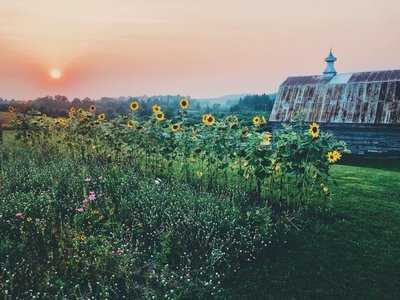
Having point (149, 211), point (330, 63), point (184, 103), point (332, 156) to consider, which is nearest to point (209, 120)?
point (184, 103)

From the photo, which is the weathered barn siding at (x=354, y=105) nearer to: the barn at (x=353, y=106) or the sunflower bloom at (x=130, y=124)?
the barn at (x=353, y=106)

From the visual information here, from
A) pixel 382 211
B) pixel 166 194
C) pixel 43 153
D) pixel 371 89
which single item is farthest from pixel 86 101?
pixel 382 211

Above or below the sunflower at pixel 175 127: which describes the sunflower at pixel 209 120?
A: above

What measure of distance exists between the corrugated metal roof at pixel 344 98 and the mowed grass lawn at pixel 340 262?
39.3 feet

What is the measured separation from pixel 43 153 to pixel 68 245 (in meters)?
6.90

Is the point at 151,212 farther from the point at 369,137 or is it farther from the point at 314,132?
the point at 369,137

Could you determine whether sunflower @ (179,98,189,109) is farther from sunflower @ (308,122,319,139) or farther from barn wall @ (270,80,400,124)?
barn wall @ (270,80,400,124)

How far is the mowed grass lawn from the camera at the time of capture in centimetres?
494

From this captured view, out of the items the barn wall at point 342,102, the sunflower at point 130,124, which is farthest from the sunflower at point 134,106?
the barn wall at point 342,102

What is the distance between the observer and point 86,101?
2291 cm

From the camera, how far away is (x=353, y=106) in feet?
65.6

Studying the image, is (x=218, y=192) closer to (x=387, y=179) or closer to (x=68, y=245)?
(x=68, y=245)

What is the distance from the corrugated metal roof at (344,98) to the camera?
62.8 ft

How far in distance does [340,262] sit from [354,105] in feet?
52.1
